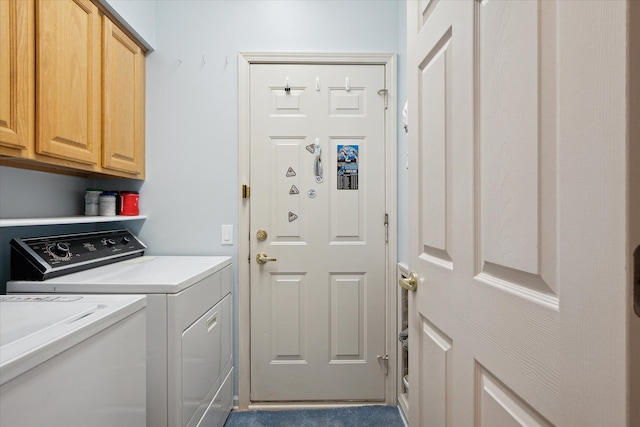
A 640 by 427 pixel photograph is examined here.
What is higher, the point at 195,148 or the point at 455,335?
the point at 195,148

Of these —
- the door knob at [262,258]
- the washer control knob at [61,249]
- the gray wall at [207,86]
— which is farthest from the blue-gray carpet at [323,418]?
the washer control knob at [61,249]

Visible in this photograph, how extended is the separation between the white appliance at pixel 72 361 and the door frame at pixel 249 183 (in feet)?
3.20

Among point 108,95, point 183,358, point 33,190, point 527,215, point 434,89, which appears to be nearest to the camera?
point 527,215

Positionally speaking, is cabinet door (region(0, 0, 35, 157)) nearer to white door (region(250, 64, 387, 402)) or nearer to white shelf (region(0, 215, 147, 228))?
white shelf (region(0, 215, 147, 228))

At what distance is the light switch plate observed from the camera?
6.99 feet

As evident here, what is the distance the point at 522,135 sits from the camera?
1.96 ft

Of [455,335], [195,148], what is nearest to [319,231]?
[195,148]

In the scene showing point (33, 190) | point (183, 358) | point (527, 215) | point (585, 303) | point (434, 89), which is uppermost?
point (434, 89)

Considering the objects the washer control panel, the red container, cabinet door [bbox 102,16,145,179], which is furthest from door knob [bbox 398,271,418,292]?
the red container

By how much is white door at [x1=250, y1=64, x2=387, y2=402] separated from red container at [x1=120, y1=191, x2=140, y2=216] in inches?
27.3

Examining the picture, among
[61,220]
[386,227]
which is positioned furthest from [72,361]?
[386,227]

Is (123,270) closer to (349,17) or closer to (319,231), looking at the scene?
(319,231)

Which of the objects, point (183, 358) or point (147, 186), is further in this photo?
point (147, 186)

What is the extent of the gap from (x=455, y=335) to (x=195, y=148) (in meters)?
1.85
